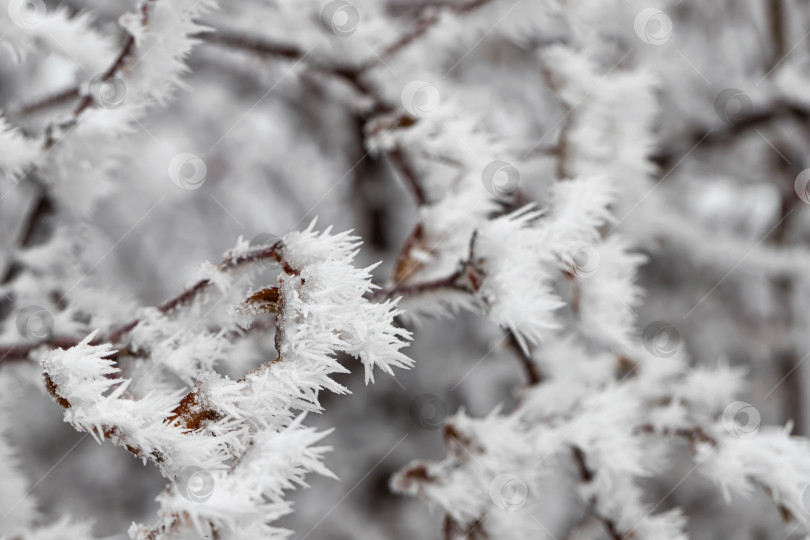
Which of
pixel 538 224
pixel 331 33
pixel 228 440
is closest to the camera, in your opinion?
pixel 228 440

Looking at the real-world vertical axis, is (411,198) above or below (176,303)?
below

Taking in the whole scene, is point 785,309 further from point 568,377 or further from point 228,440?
point 228,440

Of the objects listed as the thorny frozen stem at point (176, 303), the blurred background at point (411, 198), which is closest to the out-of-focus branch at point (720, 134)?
the blurred background at point (411, 198)

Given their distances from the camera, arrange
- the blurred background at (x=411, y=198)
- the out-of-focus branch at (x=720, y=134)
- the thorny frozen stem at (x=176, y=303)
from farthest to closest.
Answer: the out-of-focus branch at (x=720, y=134) → the blurred background at (x=411, y=198) → the thorny frozen stem at (x=176, y=303)

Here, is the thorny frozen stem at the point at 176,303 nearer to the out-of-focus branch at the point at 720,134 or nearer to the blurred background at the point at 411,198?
the blurred background at the point at 411,198

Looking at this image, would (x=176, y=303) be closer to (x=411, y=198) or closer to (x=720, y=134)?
(x=411, y=198)

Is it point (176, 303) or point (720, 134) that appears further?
point (720, 134)

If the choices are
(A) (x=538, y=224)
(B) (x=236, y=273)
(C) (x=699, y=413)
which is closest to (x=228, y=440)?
(B) (x=236, y=273)

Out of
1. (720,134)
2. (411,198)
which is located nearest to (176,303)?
(411,198)

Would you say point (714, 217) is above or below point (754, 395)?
above
